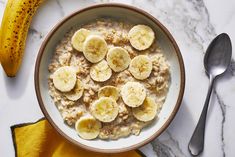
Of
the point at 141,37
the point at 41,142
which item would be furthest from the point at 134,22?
the point at 41,142

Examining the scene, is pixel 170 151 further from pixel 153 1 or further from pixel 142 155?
pixel 153 1

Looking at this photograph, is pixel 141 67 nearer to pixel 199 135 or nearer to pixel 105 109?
pixel 105 109

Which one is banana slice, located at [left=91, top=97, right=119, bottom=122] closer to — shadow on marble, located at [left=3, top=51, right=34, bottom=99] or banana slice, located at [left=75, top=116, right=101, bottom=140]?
banana slice, located at [left=75, top=116, right=101, bottom=140]

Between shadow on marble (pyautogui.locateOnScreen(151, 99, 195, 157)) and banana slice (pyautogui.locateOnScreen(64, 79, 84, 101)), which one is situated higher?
banana slice (pyautogui.locateOnScreen(64, 79, 84, 101))

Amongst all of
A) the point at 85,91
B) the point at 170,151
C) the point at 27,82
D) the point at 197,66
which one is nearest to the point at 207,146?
the point at 170,151

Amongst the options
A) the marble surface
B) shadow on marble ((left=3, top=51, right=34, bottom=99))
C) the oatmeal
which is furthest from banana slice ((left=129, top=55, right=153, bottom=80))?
shadow on marble ((left=3, top=51, right=34, bottom=99))
